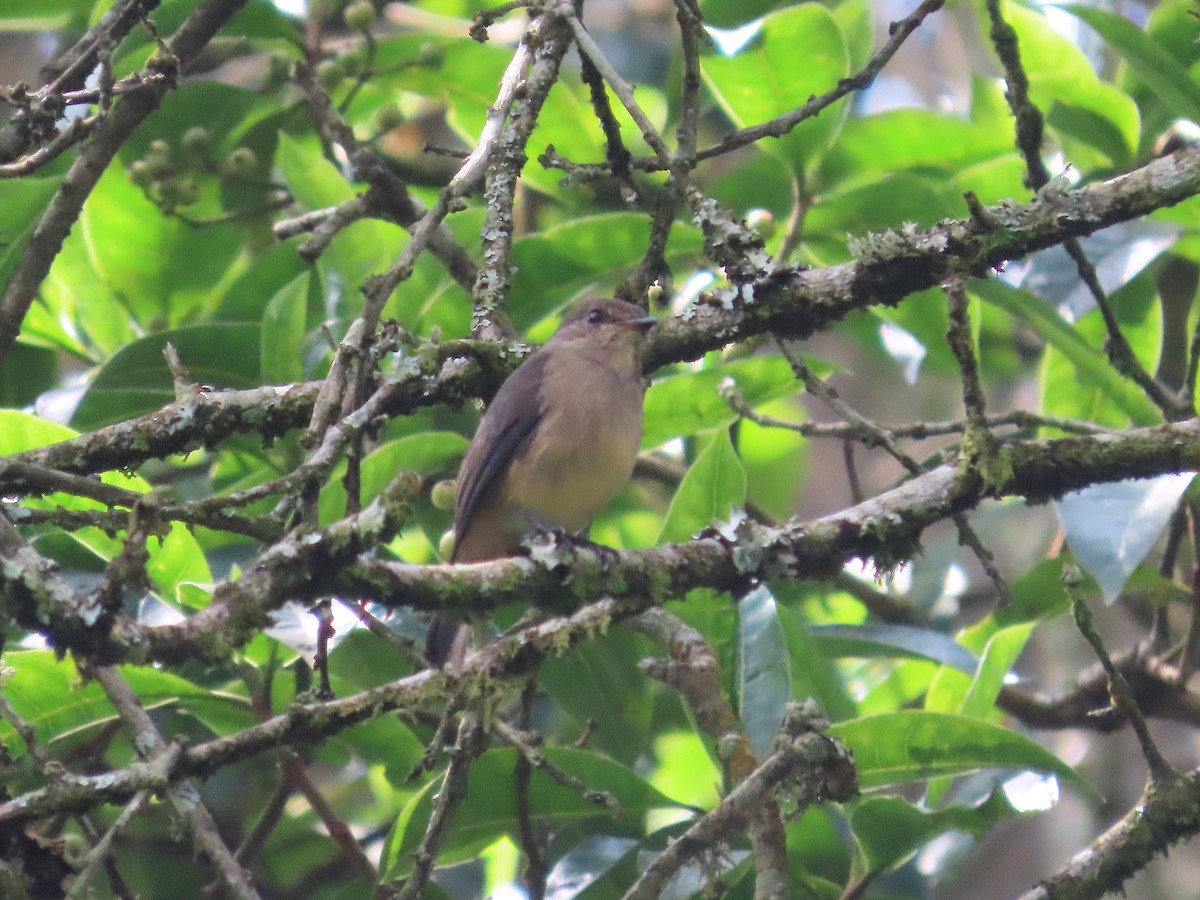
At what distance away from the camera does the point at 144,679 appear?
376 centimetres

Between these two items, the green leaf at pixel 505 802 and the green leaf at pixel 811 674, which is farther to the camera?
the green leaf at pixel 811 674

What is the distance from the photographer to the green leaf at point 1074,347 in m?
4.09

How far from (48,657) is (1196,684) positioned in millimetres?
4166

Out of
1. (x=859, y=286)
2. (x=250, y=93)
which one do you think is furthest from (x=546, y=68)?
(x=250, y=93)

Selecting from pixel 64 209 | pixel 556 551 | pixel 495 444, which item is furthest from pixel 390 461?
pixel 556 551

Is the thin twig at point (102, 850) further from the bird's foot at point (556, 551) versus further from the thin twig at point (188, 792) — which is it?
the bird's foot at point (556, 551)

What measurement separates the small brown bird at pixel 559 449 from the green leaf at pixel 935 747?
109 centimetres

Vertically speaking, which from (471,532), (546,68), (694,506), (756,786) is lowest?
(756,786)

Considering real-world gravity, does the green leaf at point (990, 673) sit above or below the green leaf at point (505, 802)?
below

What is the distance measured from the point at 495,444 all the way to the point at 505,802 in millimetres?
1053

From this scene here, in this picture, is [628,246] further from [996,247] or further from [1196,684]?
[1196,684]

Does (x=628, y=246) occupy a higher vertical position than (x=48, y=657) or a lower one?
higher

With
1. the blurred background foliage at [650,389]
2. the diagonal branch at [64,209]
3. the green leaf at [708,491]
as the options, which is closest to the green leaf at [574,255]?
the blurred background foliage at [650,389]

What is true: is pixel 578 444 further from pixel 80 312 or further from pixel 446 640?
pixel 80 312
